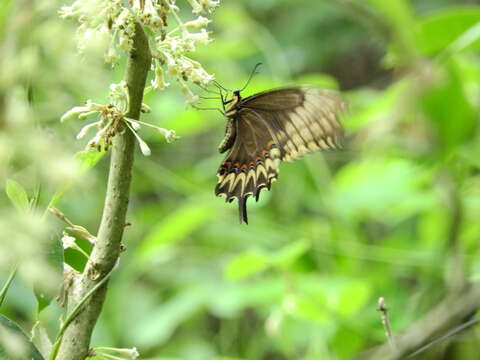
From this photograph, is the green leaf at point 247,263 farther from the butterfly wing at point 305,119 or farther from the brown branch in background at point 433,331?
the brown branch in background at point 433,331

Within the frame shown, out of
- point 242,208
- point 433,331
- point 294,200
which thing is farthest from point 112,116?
point 294,200

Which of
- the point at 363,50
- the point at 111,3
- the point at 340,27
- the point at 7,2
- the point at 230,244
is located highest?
the point at 363,50

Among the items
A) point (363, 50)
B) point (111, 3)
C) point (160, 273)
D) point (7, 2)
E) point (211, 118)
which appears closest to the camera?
point (111, 3)

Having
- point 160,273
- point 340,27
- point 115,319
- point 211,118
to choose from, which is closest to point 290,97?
point 211,118

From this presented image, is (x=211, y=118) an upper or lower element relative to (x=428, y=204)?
Result: upper

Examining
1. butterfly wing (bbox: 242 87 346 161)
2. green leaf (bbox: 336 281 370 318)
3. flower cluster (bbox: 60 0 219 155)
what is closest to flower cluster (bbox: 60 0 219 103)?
flower cluster (bbox: 60 0 219 155)

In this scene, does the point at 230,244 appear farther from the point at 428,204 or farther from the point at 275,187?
the point at 428,204

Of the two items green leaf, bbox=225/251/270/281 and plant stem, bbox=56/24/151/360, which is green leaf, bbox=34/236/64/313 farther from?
green leaf, bbox=225/251/270/281
